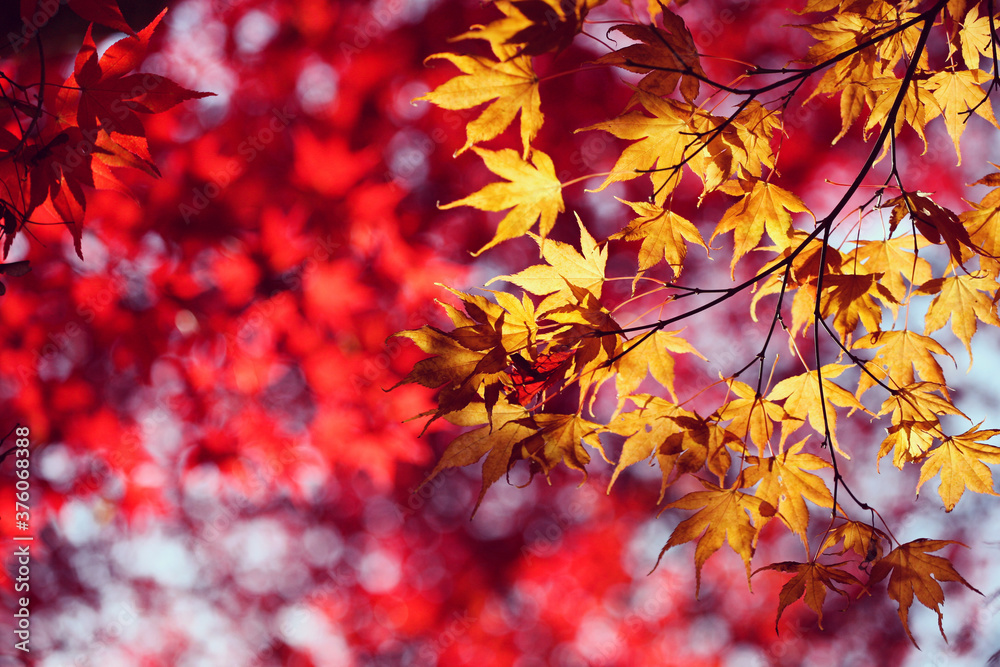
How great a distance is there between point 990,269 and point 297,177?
4.90ft

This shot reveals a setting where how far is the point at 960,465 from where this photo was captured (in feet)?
2.53

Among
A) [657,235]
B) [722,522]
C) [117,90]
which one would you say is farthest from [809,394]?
[117,90]

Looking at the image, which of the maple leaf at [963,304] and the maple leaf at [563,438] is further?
the maple leaf at [963,304]

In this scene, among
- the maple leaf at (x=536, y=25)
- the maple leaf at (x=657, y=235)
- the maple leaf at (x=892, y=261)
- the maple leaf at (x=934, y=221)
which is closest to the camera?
the maple leaf at (x=536, y=25)

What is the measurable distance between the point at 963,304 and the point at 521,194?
28.0 inches

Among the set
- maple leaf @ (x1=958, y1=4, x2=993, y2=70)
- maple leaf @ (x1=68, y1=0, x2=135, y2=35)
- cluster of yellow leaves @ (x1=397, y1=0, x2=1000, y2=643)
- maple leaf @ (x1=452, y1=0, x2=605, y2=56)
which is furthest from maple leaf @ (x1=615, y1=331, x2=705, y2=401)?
maple leaf @ (x1=68, y1=0, x2=135, y2=35)

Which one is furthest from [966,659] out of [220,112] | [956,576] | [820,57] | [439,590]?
[220,112]

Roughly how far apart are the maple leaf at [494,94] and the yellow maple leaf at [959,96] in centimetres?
66

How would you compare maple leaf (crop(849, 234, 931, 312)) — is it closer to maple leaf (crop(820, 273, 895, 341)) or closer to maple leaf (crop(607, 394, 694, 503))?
maple leaf (crop(820, 273, 895, 341))

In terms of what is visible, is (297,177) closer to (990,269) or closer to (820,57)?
(820,57)

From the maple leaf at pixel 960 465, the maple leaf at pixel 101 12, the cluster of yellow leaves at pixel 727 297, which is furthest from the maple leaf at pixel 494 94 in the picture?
the maple leaf at pixel 960 465

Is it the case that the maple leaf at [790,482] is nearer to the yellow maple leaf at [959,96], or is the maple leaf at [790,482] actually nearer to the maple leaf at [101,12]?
the yellow maple leaf at [959,96]

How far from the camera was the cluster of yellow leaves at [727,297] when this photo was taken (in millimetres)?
604

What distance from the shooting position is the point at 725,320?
168cm
